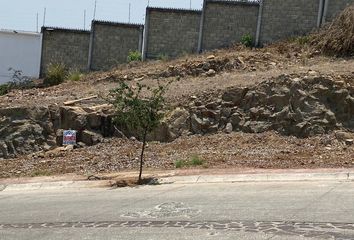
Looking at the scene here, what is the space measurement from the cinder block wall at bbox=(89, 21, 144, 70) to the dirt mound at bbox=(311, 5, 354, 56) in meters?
9.43

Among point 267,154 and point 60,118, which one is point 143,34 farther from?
point 267,154

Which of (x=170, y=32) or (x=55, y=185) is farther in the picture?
(x=170, y=32)

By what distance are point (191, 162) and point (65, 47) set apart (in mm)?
15753

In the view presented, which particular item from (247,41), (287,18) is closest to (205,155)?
(247,41)

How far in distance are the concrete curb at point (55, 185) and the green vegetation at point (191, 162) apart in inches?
89.4

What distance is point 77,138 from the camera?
→ 21.3 m

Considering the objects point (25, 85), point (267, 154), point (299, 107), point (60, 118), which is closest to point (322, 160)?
point (267, 154)

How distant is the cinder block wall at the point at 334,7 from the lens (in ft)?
82.9

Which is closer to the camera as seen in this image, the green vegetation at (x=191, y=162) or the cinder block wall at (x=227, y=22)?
the green vegetation at (x=191, y=162)

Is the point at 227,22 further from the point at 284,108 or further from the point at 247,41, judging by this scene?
the point at 284,108

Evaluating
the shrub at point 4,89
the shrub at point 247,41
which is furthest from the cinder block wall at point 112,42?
the shrub at point 247,41

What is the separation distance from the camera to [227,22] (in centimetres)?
2719

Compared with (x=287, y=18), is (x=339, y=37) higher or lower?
lower

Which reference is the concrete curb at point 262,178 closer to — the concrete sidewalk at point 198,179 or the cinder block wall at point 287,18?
the concrete sidewalk at point 198,179
